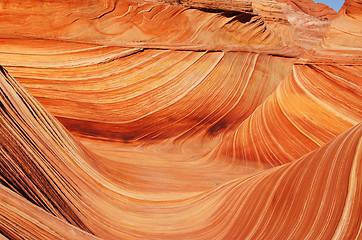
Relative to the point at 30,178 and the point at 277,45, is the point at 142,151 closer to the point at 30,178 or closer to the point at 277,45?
the point at 30,178

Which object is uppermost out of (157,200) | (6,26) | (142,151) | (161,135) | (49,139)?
(6,26)

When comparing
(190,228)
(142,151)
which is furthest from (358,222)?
(142,151)

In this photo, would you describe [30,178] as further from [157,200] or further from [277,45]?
[277,45]

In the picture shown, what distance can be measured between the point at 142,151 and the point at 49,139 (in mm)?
1010

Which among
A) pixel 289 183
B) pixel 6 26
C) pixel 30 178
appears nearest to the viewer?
pixel 30 178

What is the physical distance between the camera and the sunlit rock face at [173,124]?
0.99 m

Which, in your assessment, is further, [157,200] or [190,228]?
[157,200]

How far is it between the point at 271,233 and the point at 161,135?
1.51 metres

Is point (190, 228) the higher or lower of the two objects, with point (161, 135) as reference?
lower

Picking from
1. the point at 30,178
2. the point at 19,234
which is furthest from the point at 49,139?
the point at 19,234

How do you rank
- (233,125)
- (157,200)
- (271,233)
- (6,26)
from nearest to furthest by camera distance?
(271,233) → (157,200) → (6,26) → (233,125)

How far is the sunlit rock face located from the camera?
995 mm

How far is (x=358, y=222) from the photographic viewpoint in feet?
2.88

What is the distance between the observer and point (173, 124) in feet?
8.30
